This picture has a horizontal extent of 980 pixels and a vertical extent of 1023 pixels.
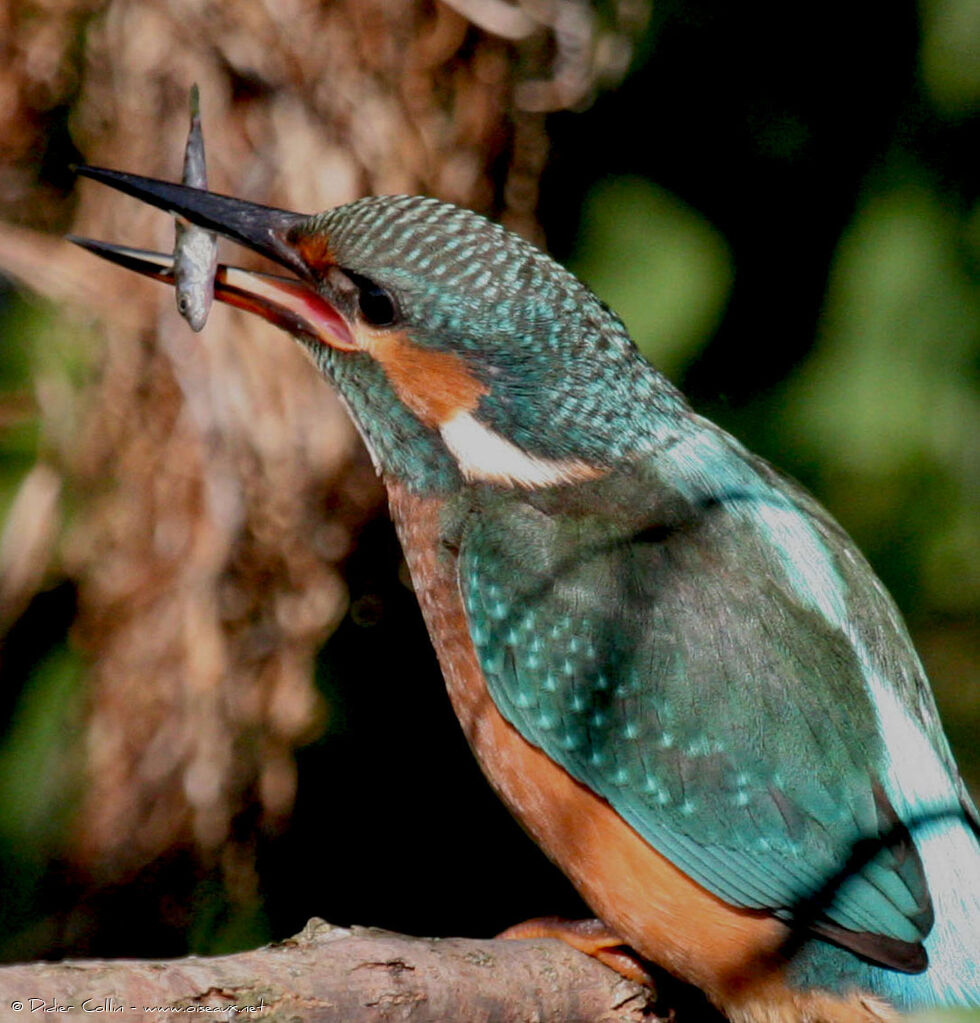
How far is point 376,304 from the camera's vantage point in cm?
268

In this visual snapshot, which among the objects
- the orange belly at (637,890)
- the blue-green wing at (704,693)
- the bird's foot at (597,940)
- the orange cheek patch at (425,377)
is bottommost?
the bird's foot at (597,940)

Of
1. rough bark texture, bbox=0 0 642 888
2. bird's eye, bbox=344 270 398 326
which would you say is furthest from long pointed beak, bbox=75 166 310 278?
rough bark texture, bbox=0 0 642 888

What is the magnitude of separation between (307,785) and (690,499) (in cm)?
176

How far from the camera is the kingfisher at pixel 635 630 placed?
7.80 feet

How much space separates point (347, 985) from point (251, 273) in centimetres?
135

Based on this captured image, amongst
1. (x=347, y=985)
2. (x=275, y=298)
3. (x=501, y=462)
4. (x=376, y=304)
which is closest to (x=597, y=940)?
(x=347, y=985)

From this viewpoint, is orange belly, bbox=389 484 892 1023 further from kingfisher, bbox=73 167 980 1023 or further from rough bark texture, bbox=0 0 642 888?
rough bark texture, bbox=0 0 642 888

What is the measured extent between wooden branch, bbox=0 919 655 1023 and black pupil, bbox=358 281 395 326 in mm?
1083

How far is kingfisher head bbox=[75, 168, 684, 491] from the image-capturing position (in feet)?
8.67

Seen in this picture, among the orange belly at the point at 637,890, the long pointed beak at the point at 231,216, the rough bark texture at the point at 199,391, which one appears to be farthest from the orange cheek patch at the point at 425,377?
the rough bark texture at the point at 199,391

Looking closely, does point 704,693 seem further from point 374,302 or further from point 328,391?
point 328,391

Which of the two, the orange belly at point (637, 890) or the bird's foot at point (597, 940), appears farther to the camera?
the bird's foot at point (597, 940)

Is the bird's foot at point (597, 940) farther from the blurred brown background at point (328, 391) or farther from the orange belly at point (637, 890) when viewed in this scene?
Result: the blurred brown background at point (328, 391)

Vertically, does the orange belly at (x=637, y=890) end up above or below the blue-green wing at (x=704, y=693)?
below
